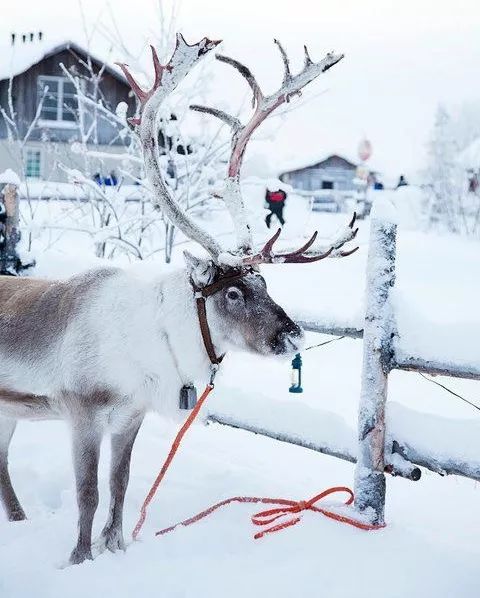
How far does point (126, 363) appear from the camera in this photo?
286 cm

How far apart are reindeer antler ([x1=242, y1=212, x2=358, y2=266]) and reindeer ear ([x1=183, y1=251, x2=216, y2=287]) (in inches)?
6.5

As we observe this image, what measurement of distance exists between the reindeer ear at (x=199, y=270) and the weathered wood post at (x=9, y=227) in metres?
3.09

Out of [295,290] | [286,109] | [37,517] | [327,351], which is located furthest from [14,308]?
[295,290]

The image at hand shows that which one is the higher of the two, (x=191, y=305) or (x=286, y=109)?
(x=286, y=109)

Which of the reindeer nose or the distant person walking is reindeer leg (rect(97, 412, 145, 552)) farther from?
the distant person walking

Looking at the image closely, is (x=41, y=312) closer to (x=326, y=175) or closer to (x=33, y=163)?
(x=33, y=163)

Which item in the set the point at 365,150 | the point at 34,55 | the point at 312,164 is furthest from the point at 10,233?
the point at 365,150

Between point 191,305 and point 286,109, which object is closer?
point 191,305

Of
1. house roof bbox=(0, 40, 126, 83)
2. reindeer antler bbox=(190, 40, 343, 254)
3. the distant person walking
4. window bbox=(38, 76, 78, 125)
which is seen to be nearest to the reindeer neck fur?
reindeer antler bbox=(190, 40, 343, 254)

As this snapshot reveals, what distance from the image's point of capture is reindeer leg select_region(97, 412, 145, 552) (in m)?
3.03

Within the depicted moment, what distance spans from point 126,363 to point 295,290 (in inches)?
298

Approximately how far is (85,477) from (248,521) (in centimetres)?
71

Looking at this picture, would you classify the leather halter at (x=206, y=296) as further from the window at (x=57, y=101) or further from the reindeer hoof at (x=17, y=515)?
the window at (x=57, y=101)

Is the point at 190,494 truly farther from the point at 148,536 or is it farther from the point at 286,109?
the point at 286,109
